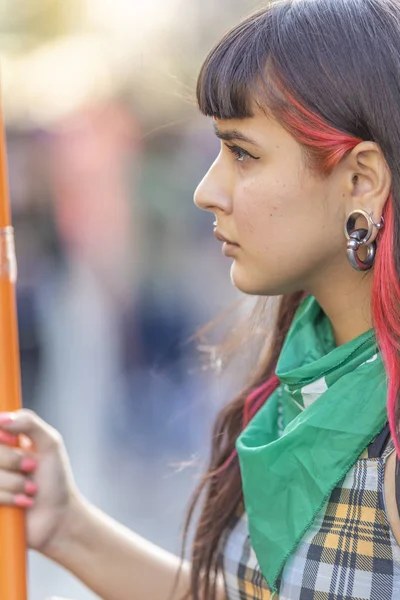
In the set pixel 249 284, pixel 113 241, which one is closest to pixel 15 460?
pixel 249 284

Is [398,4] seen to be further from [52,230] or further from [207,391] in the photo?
[52,230]

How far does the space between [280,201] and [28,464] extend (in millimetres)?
677

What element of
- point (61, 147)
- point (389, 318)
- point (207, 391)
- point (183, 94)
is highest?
point (61, 147)

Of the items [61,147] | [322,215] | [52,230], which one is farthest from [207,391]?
[322,215]

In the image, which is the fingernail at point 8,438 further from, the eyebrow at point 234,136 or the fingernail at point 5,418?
the eyebrow at point 234,136

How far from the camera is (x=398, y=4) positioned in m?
1.57

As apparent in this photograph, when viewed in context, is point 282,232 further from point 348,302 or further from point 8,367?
point 8,367

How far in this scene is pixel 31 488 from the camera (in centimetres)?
178

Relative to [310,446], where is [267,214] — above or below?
above

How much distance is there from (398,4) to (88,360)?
15.2 ft

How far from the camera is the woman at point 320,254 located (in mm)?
1506

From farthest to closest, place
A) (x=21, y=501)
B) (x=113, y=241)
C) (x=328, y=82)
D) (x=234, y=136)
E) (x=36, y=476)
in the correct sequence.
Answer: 1. (x=113, y=241)
2. (x=36, y=476)
3. (x=21, y=501)
4. (x=234, y=136)
5. (x=328, y=82)

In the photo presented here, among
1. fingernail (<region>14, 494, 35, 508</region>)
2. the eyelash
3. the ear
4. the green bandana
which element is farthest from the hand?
the ear

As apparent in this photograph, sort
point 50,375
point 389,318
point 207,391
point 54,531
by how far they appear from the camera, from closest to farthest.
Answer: point 389,318
point 54,531
point 207,391
point 50,375
